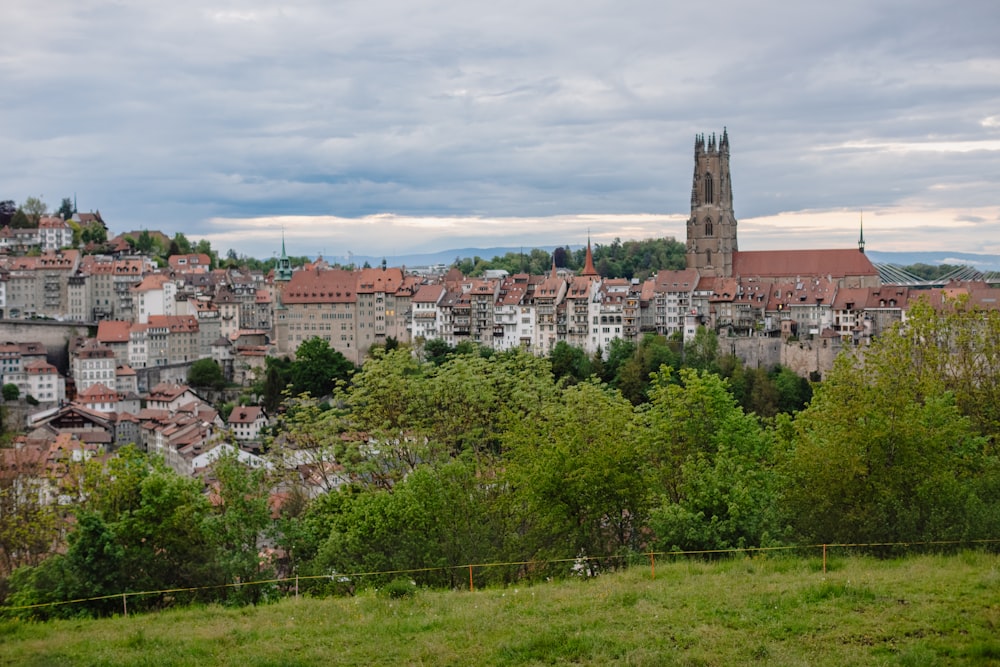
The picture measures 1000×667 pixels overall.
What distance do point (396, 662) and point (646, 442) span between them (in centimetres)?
1077

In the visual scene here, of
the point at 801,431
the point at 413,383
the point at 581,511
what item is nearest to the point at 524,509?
the point at 581,511

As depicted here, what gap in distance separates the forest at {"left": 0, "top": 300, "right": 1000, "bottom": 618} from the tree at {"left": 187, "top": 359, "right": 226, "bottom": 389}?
2486 inches

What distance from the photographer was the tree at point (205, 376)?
85625 millimetres

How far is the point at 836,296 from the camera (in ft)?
261

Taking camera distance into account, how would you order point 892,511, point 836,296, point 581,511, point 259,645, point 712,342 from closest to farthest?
point 259,645, point 892,511, point 581,511, point 712,342, point 836,296

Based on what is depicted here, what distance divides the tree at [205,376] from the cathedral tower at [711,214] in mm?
43424

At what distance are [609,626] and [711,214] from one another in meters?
88.0

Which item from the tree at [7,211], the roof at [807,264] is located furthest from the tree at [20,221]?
the roof at [807,264]

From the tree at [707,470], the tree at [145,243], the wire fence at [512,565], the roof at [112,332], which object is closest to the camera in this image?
the wire fence at [512,565]

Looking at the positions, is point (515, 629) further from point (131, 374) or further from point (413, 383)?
point (131, 374)

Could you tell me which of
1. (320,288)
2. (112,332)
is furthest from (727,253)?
(112,332)

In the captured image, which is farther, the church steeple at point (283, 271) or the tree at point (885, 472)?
the church steeple at point (283, 271)

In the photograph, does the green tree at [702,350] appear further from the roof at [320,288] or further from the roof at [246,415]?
the roof at [320,288]

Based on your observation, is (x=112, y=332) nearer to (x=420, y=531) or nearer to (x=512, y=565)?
(x=420, y=531)
